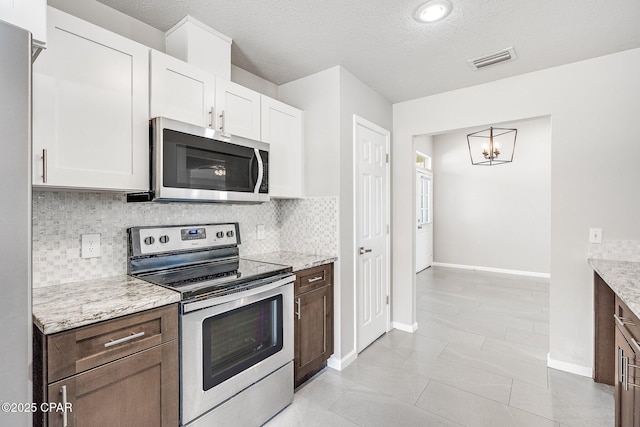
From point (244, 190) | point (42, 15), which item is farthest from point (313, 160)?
point (42, 15)

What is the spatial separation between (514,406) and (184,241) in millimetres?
2439

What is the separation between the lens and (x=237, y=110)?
2.11 metres

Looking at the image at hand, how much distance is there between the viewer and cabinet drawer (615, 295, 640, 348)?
4.18 ft

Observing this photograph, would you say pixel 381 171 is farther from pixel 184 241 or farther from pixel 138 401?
pixel 138 401

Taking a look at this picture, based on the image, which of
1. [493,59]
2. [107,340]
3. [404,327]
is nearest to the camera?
[107,340]

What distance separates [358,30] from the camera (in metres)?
2.03

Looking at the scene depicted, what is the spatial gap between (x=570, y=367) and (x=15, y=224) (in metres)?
3.48

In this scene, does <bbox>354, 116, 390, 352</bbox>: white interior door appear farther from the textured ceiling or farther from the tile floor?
the textured ceiling

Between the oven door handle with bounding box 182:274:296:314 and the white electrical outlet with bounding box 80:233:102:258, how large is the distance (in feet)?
2.22

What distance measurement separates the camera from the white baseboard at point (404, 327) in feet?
10.8

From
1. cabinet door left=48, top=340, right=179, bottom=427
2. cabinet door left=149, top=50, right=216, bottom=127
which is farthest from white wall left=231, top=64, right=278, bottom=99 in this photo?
cabinet door left=48, top=340, right=179, bottom=427

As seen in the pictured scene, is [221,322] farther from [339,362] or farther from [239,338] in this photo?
[339,362]

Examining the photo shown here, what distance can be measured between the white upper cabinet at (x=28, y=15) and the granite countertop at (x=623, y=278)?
233cm

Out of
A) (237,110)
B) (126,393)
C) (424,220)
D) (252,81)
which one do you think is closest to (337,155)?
(237,110)
